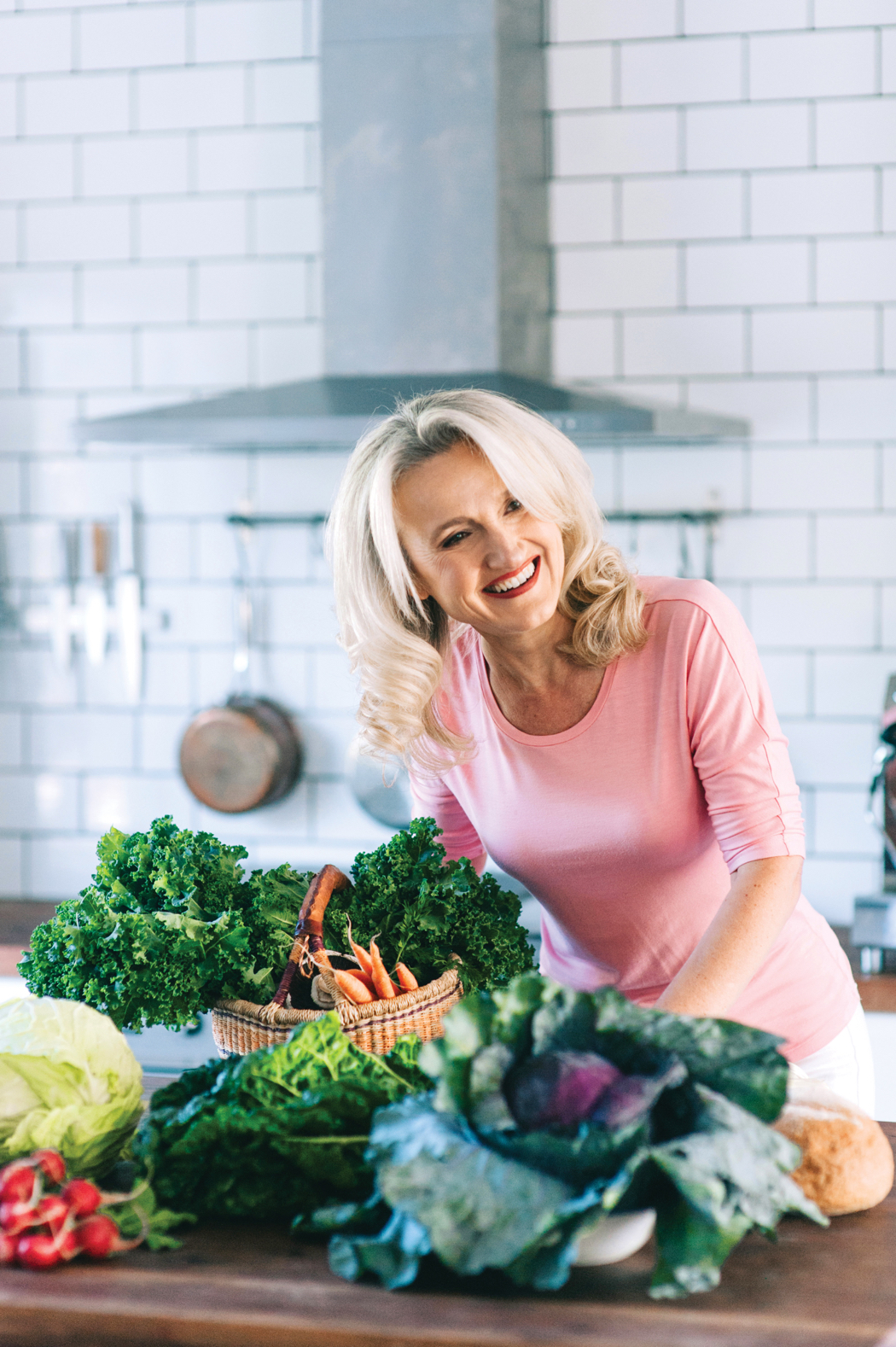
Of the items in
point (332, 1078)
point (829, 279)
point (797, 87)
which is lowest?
point (332, 1078)

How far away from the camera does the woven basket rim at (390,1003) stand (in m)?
1.10

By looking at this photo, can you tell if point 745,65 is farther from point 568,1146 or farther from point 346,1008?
point 568,1146

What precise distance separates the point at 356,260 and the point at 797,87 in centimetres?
102

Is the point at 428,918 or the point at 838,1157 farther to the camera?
the point at 428,918

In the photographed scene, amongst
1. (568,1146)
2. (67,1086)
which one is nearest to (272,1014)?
(67,1086)

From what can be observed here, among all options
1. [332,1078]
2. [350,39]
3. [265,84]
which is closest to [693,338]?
[350,39]

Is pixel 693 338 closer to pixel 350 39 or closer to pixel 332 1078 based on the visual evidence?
pixel 350 39

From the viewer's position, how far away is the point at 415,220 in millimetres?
2521

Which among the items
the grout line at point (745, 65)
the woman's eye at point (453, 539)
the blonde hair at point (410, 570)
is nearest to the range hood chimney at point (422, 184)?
the grout line at point (745, 65)

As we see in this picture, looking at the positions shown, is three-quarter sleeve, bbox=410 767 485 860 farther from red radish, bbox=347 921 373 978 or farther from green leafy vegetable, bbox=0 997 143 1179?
green leafy vegetable, bbox=0 997 143 1179

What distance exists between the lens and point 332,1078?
98 centimetres

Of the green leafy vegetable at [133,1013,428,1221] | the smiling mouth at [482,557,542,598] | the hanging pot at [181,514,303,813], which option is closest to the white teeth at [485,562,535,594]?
the smiling mouth at [482,557,542,598]

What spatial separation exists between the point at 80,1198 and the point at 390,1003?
1.07 ft

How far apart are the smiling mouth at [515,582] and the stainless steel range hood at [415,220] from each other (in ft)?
3.74
